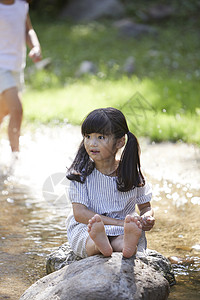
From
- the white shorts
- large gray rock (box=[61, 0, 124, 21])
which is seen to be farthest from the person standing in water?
large gray rock (box=[61, 0, 124, 21])

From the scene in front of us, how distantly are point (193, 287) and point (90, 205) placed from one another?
64cm

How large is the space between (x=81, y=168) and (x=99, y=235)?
46cm

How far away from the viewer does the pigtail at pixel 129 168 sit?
8.63 ft

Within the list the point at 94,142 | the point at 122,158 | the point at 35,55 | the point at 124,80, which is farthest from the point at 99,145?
the point at 124,80

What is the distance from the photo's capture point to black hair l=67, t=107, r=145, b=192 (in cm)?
258

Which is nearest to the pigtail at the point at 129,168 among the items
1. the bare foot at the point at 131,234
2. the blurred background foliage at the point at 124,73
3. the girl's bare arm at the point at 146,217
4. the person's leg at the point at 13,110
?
the girl's bare arm at the point at 146,217

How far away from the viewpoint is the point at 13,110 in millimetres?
5113

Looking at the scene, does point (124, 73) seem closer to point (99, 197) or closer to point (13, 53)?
point (13, 53)

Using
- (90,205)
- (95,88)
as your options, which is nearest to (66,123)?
(95,88)

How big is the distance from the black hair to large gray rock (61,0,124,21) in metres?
13.3

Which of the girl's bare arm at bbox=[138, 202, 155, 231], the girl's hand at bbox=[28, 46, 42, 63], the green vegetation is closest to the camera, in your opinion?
the girl's bare arm at bbox=[138, 202, 155, 231]

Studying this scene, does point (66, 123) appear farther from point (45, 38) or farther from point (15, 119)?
point (45, 38)

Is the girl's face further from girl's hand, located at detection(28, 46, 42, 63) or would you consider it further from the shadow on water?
girl's hand, located at detection(28, 46, 42, 63)

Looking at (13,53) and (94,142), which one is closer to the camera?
(94,142)
